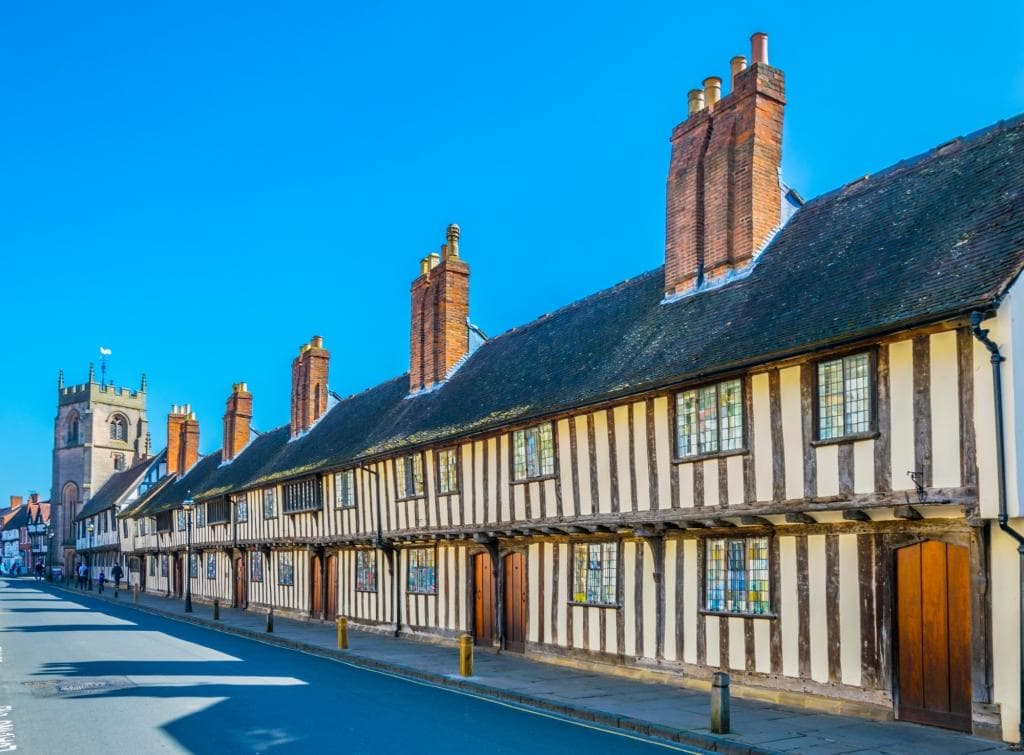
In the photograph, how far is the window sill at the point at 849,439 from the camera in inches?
435

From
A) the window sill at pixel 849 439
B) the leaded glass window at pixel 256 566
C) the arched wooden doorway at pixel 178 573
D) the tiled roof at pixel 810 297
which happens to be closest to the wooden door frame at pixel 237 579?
the leaded glass window at pixel 256 566

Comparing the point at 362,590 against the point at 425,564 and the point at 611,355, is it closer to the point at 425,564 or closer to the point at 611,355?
the point at 425,564

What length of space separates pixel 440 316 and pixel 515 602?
9.78m

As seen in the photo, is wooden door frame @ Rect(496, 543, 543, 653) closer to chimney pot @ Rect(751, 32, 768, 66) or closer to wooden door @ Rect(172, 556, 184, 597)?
chimney pot @ Rect(751, 32, 768, 66)

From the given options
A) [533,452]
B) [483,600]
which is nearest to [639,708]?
[533,452]

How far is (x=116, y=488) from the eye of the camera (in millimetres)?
69875

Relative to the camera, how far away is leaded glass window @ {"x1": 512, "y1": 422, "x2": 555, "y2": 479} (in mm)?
17047

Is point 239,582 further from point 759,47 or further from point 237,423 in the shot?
point 759,47

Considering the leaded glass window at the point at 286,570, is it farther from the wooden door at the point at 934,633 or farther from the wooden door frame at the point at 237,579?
the wooden door at the point at 934,633

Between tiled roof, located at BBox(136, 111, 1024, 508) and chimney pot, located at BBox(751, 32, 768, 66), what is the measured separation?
105 inches

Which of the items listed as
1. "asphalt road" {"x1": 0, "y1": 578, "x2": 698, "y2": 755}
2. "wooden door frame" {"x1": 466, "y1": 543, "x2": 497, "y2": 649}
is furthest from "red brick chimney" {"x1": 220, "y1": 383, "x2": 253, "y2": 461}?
"wooden door frame" {"x1": 466, "y1": 543, "x2": 497, "y2": 649}

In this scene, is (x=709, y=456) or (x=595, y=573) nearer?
(x=709, y=456)

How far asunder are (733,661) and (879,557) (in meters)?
2.92

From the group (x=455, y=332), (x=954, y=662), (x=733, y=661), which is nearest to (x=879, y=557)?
(x=954, y=662)
